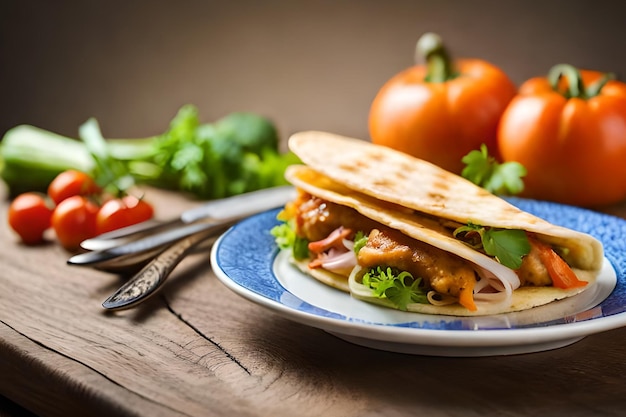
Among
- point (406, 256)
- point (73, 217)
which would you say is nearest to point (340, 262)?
point (406, 256)

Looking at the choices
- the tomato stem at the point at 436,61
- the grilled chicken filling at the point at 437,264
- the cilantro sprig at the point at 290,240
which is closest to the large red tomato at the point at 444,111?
the tomato stem at the point at 436,61

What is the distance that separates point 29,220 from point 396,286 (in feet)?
5.95

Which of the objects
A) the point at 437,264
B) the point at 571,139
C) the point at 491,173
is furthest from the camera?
the point at 571,139

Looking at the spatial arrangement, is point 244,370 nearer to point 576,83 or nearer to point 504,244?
point 504,244

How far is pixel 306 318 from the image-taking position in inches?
69.3

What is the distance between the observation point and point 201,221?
2961 mm

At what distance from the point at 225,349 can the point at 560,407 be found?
86cm

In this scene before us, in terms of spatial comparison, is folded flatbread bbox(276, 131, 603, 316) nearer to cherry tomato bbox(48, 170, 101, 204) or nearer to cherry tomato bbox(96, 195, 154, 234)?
cherry tomato bbox(96, 195, 154, 234)

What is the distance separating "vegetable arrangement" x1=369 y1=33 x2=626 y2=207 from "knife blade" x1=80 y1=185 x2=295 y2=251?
64 cm

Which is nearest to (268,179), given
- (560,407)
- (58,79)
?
(560,407)

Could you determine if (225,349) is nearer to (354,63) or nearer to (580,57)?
(580,57)

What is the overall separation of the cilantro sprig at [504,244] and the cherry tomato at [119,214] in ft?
5.22

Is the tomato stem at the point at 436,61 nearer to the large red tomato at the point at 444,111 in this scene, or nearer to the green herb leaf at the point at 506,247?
the large red tomato at the point at 444,111

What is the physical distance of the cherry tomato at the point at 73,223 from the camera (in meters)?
3.02
